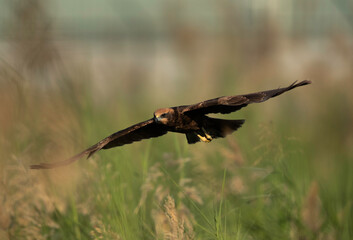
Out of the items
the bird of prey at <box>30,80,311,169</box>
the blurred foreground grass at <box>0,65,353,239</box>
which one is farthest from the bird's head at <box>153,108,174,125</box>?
the blurred foreground grass at <box>0,65,353,239</box>

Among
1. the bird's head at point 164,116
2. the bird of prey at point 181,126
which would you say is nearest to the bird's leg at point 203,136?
the bird of prey at point 181,126

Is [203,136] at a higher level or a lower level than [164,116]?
lower

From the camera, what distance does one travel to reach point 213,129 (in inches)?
98.0

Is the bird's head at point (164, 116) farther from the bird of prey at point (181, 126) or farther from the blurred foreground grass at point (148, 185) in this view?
the blurred foreground grass at point (148, 185)

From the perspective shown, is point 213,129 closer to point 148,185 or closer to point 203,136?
point 203,136

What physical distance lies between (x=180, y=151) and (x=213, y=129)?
19cm

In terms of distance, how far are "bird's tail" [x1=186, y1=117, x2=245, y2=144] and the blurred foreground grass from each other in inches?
1.9

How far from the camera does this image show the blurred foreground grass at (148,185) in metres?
2.18

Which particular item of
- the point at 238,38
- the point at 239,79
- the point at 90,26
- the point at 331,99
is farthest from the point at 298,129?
the point at 90,26

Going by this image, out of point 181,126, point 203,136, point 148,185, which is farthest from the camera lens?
point 203,136

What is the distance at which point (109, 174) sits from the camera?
7.61 ft

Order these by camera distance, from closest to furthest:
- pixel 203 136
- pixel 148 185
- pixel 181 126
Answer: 1. pixel 148 185
2. pixel 181 126
3. pixel 203 136

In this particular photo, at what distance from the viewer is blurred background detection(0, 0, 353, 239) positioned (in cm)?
228

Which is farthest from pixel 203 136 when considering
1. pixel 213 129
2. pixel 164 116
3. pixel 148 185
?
pixel 148 185
